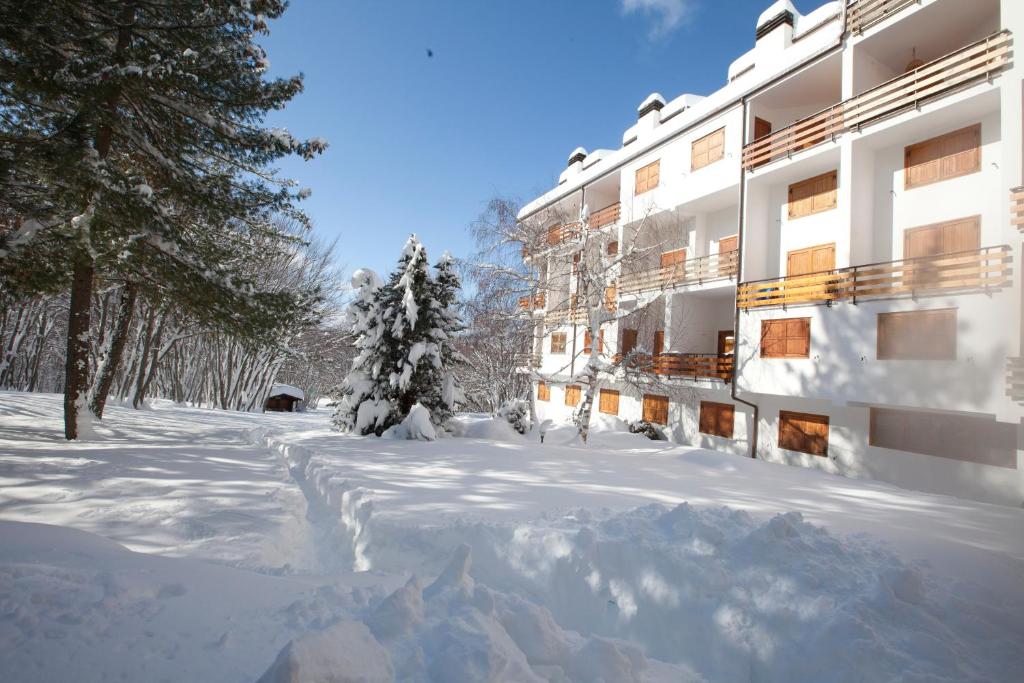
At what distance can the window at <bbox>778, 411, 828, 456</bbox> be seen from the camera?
13.1 meters

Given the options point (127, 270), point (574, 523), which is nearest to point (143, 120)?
point (127, 270)

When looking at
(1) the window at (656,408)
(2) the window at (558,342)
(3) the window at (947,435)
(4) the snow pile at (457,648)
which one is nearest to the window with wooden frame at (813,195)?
(3) the window at (947,435)

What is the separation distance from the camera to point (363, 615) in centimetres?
308

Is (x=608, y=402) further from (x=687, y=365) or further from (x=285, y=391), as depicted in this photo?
(x=285, y=391)

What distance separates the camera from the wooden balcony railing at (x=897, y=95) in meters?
10.1

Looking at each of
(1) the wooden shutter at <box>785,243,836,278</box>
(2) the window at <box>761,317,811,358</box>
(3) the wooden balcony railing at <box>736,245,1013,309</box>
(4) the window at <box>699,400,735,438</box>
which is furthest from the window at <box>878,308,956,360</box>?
(4) the window at <box>699,400,735,438</box>

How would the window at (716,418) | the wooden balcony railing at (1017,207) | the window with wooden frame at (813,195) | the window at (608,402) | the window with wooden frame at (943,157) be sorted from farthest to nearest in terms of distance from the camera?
the window at (608,402), the window at (716,418), the window with wooden frame at (813,195), the window with wooden frame at (943,157), the wooden balcony railing at (1017,207)

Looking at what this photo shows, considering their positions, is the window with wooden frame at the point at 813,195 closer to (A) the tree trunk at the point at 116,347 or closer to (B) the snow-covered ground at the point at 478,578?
(B) the snow-covered ground at the point at 478,578

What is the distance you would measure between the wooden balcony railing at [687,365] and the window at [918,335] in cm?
434

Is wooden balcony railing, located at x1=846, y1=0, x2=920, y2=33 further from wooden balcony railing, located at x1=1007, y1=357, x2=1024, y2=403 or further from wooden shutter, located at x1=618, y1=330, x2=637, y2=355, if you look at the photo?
wooden shutter, located at x1=618, y1=330, x2=637, y2=355

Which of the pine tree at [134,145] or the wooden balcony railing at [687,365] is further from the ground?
the pine tree at [134,145]

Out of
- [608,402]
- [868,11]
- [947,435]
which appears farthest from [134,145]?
[947,435]

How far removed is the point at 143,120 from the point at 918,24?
1921cm

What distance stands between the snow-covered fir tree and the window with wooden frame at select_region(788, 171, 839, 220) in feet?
37.5
